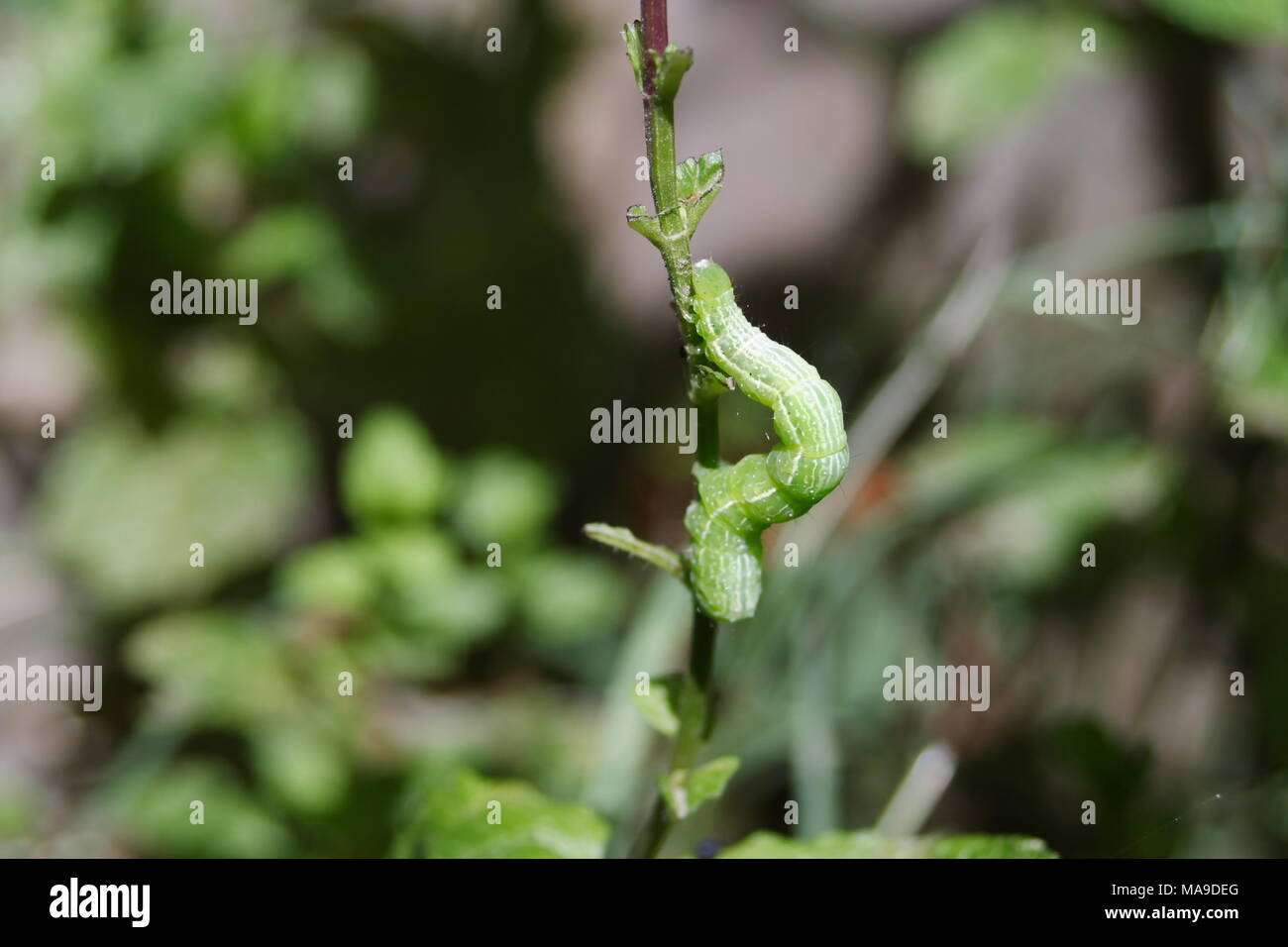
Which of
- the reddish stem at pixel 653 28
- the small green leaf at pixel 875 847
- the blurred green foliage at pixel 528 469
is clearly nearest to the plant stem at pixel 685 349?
the reddish stem at pixel 653 28

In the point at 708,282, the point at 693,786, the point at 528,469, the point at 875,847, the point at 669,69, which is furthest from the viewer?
the point at 528,469

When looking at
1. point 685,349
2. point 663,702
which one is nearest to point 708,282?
point 685,349

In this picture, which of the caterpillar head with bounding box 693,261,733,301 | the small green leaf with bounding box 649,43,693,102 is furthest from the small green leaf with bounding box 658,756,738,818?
the small green leaf with bounding box 649,43,693,102

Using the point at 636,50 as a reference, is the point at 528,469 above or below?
below

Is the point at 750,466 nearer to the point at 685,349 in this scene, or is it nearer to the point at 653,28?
the point at 685,349
